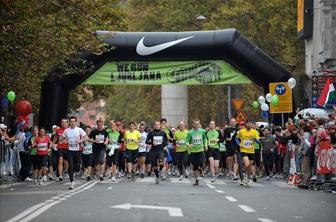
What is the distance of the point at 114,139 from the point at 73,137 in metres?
4.61

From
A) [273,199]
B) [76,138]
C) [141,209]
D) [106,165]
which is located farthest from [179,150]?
[141,209]

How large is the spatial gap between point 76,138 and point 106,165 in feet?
21.5

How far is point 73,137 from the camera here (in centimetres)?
2714

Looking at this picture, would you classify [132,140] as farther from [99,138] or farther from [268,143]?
[268,143]

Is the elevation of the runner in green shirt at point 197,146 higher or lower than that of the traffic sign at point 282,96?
lower

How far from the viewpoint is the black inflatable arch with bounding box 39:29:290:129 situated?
3434 centimetres

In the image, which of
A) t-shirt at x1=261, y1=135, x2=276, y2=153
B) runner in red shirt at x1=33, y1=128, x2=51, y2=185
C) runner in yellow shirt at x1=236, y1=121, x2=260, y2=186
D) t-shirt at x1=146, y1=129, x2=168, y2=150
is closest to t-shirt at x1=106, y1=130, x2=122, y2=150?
t-shirt at x1=146, y1=129, x2=168, y2=150

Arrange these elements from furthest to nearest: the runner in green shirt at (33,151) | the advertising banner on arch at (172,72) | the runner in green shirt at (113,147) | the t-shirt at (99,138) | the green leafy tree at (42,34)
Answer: the advertising banner on arch at (172,72)
the runner in green shirt at (113,147)
the t-shirt at (99,138)
the runner in green shirt at (33,151)
the green leafy tree at (42,34)

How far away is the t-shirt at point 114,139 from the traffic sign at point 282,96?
5422 mm

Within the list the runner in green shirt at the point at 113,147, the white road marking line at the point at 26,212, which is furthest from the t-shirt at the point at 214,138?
the white road marking line at the point at 26,212

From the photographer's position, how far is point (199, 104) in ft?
215

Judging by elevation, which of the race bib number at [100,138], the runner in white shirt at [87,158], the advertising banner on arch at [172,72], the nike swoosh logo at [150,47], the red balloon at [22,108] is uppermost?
the nike swoosh logo at [150,47]

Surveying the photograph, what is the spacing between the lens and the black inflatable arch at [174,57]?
1352 inches

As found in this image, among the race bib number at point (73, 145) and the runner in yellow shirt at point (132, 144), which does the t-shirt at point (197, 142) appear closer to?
the race bib number at point (73, 145)
